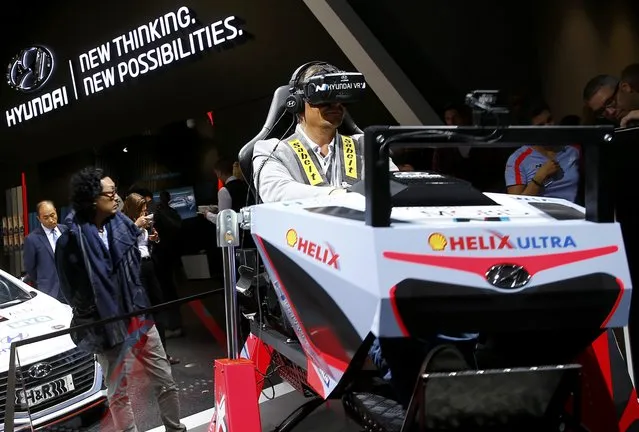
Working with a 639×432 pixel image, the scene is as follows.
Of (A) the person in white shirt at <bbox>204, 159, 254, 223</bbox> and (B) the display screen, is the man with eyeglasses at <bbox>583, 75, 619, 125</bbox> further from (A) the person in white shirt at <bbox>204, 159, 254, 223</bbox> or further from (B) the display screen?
(B) the display screen

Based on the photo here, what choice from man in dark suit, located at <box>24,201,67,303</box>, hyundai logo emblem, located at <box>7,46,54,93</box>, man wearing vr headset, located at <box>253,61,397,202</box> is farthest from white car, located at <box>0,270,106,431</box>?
hyundai logo emblem, located at <box>7,46,54,93</box>

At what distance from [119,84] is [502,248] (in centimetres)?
446

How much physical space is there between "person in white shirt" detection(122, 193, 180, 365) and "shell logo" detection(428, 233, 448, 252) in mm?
3260

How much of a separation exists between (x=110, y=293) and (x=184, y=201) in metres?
1.22

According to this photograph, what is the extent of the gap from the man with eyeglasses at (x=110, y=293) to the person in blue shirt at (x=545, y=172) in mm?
1944

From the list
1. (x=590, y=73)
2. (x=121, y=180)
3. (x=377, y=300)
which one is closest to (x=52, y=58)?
(x=121, y=180)

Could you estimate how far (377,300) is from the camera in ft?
5.39

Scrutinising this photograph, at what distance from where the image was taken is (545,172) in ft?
12.1

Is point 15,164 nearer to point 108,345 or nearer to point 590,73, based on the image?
point 108,345

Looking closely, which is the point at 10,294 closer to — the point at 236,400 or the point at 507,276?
the point at 236,400

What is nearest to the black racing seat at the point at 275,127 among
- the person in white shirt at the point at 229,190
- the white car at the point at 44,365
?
the white car at the point at 44,365

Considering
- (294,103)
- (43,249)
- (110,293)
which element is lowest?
(110,293)

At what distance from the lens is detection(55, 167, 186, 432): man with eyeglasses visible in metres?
3.29

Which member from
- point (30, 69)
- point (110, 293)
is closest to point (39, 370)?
point (110, 293)
